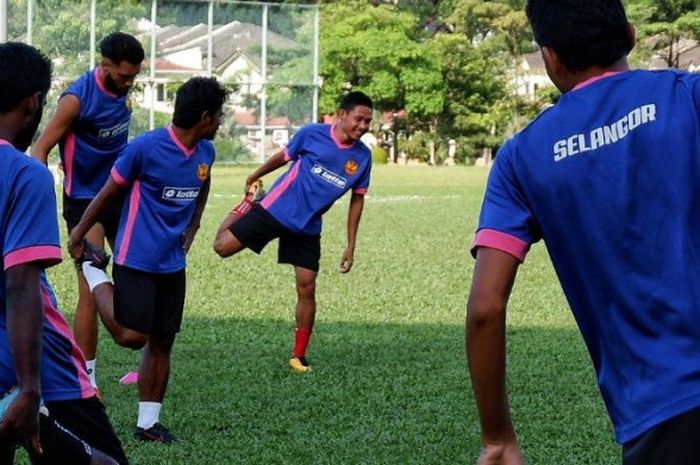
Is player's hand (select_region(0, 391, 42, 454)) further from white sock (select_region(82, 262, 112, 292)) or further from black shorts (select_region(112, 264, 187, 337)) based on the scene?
white sock (select_region(82, 262, 112, 292))

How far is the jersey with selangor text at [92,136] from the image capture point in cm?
896

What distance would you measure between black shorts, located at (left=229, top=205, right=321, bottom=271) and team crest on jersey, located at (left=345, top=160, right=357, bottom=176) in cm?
50

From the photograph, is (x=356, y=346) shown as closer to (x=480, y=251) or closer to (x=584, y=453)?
(x=584, y=453)

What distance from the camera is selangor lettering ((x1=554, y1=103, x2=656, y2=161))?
3.21 metres

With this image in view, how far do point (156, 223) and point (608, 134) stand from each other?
4818 mm

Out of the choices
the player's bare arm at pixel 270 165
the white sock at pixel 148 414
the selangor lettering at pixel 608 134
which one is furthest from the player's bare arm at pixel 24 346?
the player's bare arm at pixel 270 165

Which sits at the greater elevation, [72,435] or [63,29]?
[72,435]

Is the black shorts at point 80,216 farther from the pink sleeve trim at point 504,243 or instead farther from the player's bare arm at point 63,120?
the pink sleeve trim at point 504,243

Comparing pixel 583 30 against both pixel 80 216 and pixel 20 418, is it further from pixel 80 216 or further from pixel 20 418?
pixel 80 216

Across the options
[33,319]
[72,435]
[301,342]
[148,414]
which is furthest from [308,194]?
[33,319]

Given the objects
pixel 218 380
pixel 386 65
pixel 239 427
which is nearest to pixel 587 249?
pixel 239 427

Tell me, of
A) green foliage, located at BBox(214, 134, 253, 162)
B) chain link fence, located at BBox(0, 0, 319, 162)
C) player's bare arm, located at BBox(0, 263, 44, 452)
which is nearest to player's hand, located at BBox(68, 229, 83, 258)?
player's bare arm, located at BBox(0, 263, 44, 452)

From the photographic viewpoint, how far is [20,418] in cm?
404

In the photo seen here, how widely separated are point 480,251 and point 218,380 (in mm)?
5990
